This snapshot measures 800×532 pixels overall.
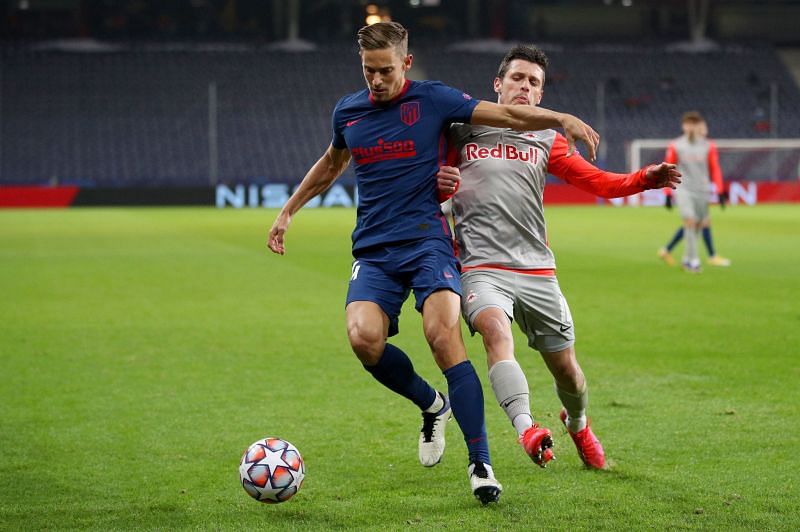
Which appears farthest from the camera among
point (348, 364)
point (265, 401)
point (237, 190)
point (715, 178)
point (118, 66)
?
point (118, 66)

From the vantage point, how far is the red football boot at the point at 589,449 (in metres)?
5.42

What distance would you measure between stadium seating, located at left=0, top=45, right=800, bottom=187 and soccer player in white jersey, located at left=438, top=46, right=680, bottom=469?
3340 cm

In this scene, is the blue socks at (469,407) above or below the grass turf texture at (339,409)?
above

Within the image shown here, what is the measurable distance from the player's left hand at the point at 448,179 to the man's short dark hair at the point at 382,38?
56 cm

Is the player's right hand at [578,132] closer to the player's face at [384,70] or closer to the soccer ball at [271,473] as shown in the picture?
the player's face at [384,70]

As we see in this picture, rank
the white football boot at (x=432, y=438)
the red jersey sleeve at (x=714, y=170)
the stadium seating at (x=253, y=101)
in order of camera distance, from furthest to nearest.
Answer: the stadium seating at (x=253, y=101) < the red jersey sleeve at (x=714, y=170) < the white football boot at (x=432, y=438)

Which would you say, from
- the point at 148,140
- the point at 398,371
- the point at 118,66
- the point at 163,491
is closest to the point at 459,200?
the point at 398,371

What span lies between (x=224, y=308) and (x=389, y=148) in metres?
7.12

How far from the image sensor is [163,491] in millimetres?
5121

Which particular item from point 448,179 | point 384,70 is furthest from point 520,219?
point 384,70

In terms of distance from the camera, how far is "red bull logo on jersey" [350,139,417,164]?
5.27m

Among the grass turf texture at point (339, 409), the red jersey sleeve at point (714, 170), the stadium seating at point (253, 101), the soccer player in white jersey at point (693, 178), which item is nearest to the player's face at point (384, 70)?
the grass turf texture at point (339, 409)

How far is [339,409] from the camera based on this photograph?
22.8 feet

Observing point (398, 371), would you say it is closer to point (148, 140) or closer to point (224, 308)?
point (224, 308)
